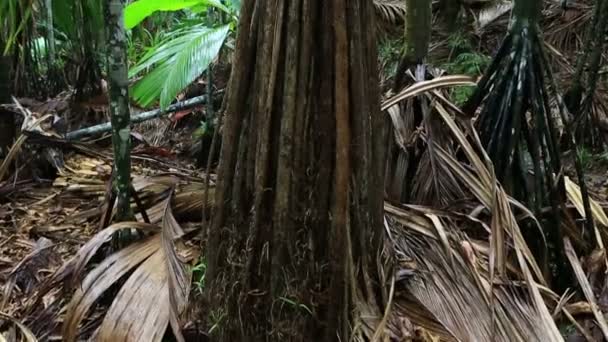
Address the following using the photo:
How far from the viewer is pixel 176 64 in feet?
10.2

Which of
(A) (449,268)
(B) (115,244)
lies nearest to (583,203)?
(A) (449,268)

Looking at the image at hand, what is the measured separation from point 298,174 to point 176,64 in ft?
5.58

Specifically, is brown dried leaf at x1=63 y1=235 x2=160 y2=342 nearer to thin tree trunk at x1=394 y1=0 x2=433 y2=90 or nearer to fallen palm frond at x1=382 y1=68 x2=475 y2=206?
fallen palm frond at x1=382 y1=68 x2=475 y2=206

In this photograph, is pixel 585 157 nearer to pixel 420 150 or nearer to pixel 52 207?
pixel 420 150

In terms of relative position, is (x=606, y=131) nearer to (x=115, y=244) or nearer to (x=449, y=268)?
(x=449, y=268)

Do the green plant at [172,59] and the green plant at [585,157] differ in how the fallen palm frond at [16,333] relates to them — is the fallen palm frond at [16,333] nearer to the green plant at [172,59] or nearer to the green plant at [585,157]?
the green plant at [172,59]

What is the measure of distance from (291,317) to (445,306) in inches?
18.5

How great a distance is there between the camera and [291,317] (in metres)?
1.68

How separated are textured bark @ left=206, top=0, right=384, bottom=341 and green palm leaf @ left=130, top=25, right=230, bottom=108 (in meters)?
1.45

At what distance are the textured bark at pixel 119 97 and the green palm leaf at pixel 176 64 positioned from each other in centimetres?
86

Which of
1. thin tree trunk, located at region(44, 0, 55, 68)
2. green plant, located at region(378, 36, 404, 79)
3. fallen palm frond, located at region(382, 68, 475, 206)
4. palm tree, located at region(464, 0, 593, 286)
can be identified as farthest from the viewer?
green plant, located at region(378, 36, 404, 79)

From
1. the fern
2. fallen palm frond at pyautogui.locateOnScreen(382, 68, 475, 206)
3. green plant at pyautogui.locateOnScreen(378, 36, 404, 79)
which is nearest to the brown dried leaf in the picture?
fallen palm frond at pyautogui.locateOnScreen(382, 68, 475, 206)

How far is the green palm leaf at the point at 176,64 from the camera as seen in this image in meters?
3.09

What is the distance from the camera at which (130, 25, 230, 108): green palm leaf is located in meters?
3.09
